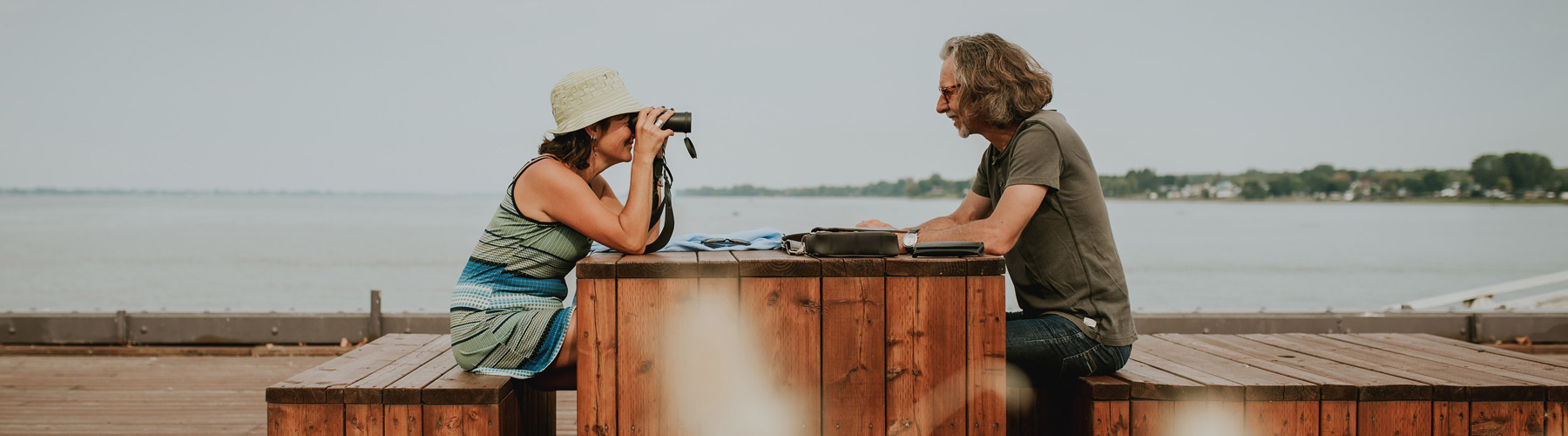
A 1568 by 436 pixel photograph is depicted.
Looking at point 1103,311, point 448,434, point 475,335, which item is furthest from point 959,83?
point 448,434

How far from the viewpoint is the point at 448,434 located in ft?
6.72

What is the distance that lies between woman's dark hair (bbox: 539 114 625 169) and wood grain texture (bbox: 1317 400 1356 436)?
6.00 ft

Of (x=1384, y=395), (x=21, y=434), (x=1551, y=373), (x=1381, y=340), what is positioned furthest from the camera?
(x=21, y=434)

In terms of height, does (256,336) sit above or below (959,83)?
below

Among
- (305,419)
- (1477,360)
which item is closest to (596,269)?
(305,419)

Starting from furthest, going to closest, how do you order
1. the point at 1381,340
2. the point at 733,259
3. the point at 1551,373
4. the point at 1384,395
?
1. the point at 1381,340
2. the point at 1551,373
3. the point at 1384,395
4. the point at 733,259

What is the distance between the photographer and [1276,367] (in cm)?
232

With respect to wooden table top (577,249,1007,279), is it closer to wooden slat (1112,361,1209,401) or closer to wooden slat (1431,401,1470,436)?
wooden slat (1112,361,1209,401)

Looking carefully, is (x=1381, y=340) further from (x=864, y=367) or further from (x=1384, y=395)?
(x=864, y=367)

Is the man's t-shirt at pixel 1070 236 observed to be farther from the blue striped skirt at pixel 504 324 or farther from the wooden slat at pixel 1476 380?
the blue striped skirt at pixel 504 324

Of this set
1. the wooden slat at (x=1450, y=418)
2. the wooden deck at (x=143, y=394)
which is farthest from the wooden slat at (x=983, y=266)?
the wooden deck at (x=143, y=394)

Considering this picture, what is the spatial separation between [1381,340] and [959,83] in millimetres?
1674

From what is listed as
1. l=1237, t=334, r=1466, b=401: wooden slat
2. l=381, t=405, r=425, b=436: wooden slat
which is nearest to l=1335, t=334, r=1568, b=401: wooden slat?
l=1237, t=334, r=1466, b=401: wooden slat

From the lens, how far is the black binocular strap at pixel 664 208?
222 cm
